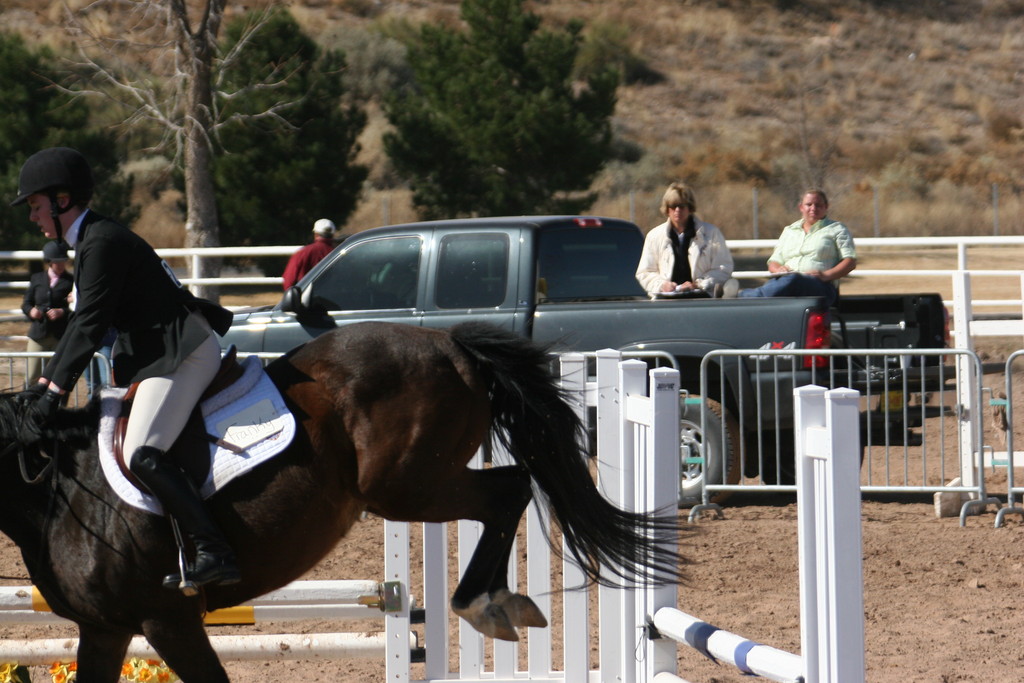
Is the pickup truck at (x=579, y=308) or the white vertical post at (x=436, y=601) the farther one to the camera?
the pickup truck at (x=579, y=308)

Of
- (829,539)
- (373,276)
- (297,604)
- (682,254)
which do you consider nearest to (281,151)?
(373,276)

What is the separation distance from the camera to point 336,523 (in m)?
4.24

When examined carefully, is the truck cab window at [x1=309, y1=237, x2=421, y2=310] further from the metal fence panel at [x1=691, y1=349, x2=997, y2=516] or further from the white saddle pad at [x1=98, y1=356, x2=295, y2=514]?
the white saddle pad at [x1=98, y1=356, x2=295, y2=514]

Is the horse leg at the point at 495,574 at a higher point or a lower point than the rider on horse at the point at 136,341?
lower

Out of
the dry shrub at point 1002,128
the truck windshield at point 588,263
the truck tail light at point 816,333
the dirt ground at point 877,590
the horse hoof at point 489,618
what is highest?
the dry shrub at point 1002,128

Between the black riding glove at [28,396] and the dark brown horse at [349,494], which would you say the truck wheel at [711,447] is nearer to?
the dark brown horse at [349,494]

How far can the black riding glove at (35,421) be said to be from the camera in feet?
13.1

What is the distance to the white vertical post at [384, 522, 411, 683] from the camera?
5.02 metres

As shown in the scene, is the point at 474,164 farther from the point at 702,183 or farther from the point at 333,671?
the point at 333,671

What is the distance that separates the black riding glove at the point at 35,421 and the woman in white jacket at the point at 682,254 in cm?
582

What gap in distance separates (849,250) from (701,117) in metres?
38.4

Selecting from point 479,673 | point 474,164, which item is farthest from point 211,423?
point 474,164

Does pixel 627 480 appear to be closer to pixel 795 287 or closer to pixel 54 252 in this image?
pixel 795 287

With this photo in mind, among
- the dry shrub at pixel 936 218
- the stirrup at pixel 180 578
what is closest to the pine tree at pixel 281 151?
the dry shrub at pixel 936 218
